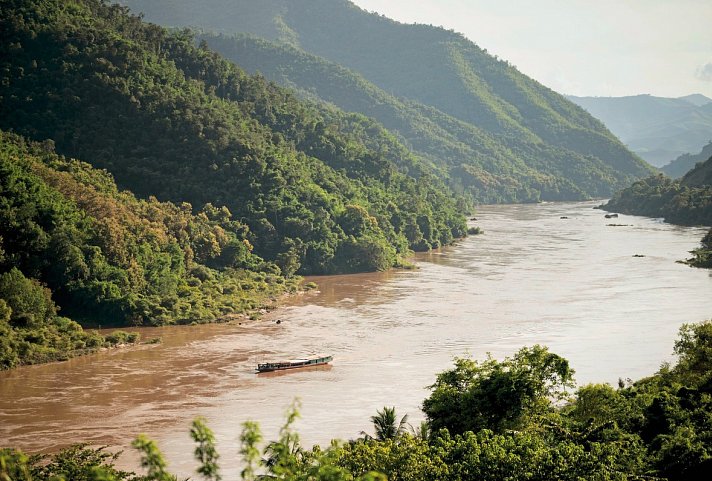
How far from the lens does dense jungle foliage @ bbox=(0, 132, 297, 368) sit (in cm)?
4800

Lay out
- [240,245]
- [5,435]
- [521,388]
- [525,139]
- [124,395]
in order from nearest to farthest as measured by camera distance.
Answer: [521,388]
[5,435]
[124,395]
[240,245]
[525,139]

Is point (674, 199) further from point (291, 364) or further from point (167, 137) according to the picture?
point (291, 364)

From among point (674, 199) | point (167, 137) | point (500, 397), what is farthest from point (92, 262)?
point (674, 199)

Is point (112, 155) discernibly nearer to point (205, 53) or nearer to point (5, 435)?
point (205, 53)

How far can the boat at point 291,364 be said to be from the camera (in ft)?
143

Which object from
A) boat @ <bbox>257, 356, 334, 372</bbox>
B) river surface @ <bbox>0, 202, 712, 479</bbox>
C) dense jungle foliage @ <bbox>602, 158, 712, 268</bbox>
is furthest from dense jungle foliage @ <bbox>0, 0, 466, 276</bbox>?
dense jungle foliage @ <bbox>602, 158, 712, 268</bbox>

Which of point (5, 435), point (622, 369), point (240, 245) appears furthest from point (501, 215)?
point (5, 435)

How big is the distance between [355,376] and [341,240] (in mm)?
34407

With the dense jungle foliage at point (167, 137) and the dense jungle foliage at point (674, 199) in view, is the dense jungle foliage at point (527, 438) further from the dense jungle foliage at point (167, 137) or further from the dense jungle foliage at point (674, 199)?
the dense jungle foliage at point (674, 199)

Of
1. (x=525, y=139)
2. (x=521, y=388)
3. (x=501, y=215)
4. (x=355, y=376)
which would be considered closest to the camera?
(x=521, y=388)

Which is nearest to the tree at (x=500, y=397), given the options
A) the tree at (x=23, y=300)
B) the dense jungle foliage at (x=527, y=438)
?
the dense jungle foliage at (x=527, y=438)

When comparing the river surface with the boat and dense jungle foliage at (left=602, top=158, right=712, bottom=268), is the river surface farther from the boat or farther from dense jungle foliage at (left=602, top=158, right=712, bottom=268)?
dense jungle foliage at (left=602, top=158, right=712, bottom=268)

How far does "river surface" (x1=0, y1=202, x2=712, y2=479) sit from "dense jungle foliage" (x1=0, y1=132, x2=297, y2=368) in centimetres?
233

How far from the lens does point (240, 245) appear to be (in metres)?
67.1
